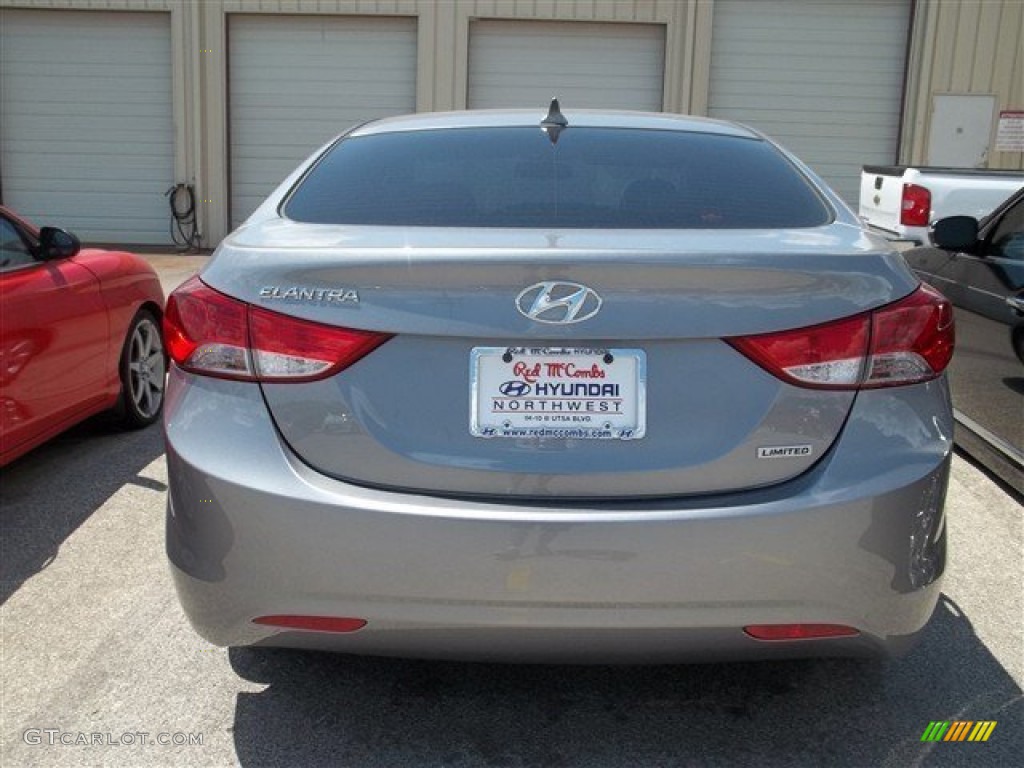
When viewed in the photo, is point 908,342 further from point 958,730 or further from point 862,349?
point 958,730

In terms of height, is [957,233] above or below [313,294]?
below

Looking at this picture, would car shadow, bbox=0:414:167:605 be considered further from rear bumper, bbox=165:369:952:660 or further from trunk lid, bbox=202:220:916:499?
trunk lid, bbox=202:220:916:499

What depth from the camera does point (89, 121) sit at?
15.0 meters

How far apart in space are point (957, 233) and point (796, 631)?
2.97 metres

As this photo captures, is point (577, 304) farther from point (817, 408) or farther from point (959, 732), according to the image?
point (959, 732)

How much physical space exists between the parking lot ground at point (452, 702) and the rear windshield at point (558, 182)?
1.27 metres

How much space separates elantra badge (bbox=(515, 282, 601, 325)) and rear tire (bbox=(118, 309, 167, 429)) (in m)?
3.63

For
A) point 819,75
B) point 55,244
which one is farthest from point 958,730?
point 819,75

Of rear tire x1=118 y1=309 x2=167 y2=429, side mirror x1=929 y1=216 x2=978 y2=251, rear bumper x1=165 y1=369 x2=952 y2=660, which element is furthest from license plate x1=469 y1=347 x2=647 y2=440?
rear tire x1=118 y1=309 x2=167 y2=429

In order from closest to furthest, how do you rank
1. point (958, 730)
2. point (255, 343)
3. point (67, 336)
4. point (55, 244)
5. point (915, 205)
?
1. point (255, 343)
2. point (958, 730)
3. point (67, 336)
4. point (55, 244)
5. point (915, 205)

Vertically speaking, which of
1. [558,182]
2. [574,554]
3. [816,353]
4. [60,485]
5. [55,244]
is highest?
[558,182]

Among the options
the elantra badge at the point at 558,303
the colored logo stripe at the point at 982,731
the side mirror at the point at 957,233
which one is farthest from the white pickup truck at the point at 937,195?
the elantra badge at the point at 558,303

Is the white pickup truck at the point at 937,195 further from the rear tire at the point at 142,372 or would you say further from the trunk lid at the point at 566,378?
the trunk lid at the point at 566,378

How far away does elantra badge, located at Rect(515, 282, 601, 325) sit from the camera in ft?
7.11
